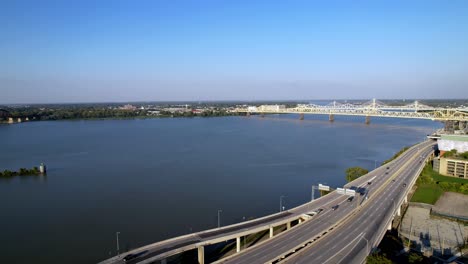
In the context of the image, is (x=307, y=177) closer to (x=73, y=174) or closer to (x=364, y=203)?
(x=364, y=203)

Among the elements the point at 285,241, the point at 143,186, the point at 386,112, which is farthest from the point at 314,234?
the point at 386,112

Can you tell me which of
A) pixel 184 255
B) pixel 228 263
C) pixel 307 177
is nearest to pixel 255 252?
pixel 228 263

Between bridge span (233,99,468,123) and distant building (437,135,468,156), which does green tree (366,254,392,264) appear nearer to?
distant building (437,135,468,156)

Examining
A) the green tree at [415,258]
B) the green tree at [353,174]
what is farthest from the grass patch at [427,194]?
the green tree at [415,258]

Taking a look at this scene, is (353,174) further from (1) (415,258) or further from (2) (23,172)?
(2) (23,172)

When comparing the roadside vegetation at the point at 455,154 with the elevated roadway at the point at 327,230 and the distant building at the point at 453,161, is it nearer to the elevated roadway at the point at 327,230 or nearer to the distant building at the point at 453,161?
the distant building at the point at 453,161

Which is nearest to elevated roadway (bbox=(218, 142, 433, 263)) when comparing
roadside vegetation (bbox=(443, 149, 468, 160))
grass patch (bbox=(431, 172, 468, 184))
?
grass patch (bbox=(431, 172, 468, 184))
